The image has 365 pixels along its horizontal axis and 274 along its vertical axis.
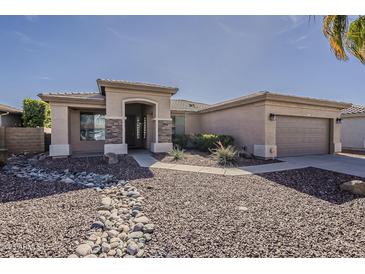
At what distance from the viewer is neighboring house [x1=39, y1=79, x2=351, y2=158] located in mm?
10789

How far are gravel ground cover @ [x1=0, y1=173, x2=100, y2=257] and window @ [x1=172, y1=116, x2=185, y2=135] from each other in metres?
11.6

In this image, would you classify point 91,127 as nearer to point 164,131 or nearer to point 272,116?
point 164,131

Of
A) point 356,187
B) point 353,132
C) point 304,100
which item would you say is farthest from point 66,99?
point 353,132

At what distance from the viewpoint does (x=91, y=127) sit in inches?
521

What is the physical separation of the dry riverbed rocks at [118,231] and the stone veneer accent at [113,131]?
643 centimetres

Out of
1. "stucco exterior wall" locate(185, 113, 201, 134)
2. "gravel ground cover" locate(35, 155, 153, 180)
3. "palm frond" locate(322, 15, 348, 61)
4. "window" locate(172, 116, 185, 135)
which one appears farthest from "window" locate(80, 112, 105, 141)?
"palm frond" locate(322, 15, 348, 61)

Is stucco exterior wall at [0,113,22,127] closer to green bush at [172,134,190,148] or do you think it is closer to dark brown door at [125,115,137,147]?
dark brown door at [125,115,137,147]

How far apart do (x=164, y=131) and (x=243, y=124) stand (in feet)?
16.7

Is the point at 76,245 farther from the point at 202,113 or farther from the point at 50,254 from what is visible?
the point at 202,113

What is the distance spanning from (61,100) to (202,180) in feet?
30.4

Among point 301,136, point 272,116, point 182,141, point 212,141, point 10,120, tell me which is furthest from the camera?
point 10,120
